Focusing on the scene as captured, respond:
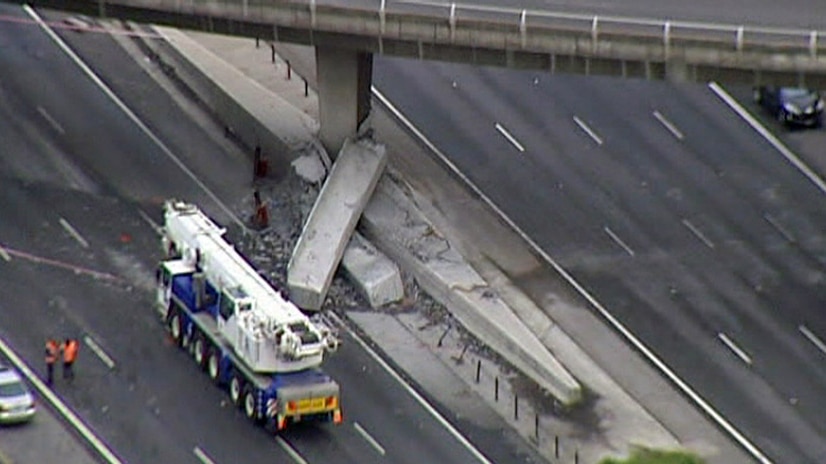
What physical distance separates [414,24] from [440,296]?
903 cm

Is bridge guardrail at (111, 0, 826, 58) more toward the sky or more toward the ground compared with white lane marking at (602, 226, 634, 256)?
more toward the sky

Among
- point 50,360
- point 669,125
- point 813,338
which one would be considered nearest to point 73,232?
point 50,360

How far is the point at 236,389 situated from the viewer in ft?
273

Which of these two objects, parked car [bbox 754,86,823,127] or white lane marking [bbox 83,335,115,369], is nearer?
white lane marking [bbox 83,335,115,369]

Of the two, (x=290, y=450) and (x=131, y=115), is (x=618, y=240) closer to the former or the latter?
(x=131, y=115)

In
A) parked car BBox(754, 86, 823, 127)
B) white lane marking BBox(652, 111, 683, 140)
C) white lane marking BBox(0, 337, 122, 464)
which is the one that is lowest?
white lane marking BBox(0, 337, 122, 464)

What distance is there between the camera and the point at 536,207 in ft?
321

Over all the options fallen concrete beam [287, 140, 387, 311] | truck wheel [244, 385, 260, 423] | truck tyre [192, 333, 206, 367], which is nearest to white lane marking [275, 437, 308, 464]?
truck wheel [244, 385, 260, 423]

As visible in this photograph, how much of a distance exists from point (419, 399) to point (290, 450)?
6.16 meters

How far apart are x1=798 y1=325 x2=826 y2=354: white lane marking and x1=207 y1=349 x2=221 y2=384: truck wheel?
65.6 ft

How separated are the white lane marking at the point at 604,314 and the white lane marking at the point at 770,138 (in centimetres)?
956

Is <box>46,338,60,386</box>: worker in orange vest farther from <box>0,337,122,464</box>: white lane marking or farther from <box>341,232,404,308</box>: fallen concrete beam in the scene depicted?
<box>341,232,404,308</box>: fallen concrete beam

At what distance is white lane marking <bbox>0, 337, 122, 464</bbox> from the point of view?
80.5 metres

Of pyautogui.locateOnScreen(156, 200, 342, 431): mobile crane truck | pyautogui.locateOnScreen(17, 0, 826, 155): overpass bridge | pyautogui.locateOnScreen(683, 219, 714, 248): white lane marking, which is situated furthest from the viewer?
pyautogui.locateOnScreen(683, 219, 714, 248): white lane marking
